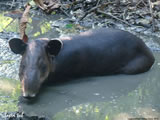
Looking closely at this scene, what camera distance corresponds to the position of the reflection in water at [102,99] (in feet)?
14.7

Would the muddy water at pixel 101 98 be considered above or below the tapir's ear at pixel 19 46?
below

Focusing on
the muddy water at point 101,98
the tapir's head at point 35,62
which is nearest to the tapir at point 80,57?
the tapir's head at point 35,62

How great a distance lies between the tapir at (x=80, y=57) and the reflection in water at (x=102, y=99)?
161 mm

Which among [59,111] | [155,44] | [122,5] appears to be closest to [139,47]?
[155,44]

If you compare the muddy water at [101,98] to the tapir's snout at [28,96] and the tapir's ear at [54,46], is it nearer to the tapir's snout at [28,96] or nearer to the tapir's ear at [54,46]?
the tapir's snout at [28,96]

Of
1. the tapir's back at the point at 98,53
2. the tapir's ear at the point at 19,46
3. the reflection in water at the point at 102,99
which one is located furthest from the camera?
the tapir's back at the point at 98,53

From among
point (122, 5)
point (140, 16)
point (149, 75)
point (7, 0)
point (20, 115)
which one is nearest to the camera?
point (20, 115)

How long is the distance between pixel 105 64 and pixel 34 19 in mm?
4168

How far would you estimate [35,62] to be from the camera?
4.78 metres

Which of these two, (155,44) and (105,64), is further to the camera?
(155,44)

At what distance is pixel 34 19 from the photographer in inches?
374

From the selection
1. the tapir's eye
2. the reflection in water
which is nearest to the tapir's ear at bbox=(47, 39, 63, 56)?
the tapir's eye

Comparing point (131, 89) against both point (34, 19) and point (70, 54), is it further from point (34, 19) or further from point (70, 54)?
point (34, 19)

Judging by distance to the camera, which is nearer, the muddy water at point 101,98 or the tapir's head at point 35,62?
the muddy water at point 101,98
